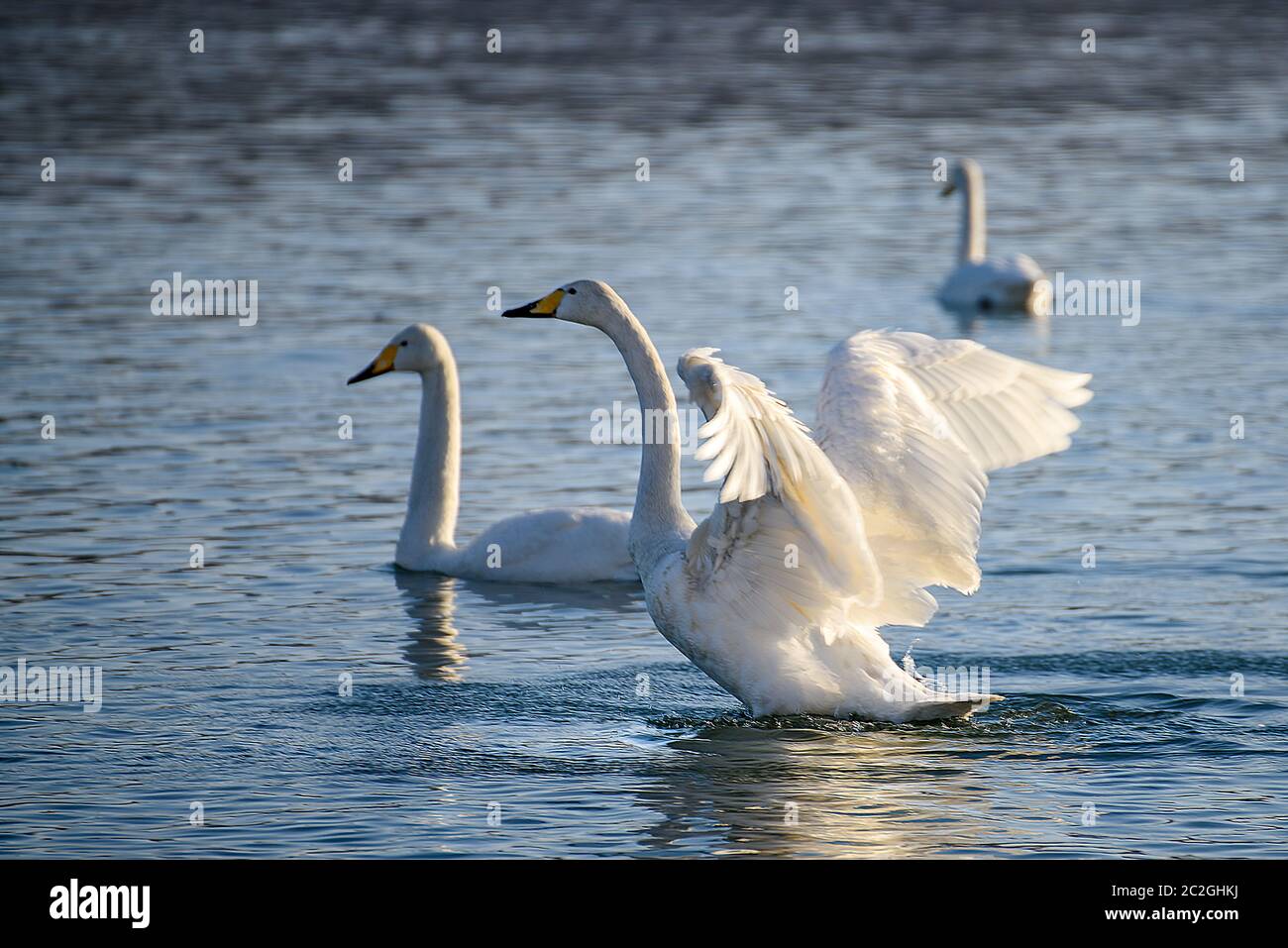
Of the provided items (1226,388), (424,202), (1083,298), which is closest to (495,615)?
(1226,388)

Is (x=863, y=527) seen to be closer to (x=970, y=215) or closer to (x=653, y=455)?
(x=653, y=455)

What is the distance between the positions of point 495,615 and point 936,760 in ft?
11.7

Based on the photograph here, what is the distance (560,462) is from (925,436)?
5.79 m

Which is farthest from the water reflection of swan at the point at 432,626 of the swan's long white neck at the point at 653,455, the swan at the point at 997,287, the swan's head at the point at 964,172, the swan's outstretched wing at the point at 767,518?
the swan's head at the point at 964,172

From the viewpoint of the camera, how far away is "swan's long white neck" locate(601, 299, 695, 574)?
29.7ft

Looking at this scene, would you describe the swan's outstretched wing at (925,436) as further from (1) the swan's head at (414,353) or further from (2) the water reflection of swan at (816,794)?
(1) the swan's head at (414,353)

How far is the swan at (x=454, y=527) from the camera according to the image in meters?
12.2

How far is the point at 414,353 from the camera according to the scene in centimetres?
1322

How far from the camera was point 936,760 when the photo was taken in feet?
29.4

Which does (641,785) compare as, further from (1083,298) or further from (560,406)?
(1083,298)

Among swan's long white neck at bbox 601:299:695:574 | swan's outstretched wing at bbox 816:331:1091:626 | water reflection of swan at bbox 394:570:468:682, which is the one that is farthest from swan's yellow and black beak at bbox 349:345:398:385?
swan's outstretched wing at bbox 816:331:1091:626

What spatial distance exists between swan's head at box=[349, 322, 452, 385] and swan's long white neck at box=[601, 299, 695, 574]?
4048 mm

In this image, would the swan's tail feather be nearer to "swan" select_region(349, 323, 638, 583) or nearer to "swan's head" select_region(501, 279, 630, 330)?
"swan's head" select_region(501, 279, 630, 330)

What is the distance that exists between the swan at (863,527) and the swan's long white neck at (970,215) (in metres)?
13.4
